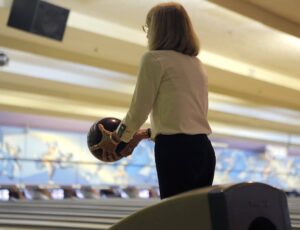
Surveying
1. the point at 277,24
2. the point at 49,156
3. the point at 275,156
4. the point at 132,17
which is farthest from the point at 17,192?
the point at 275,156

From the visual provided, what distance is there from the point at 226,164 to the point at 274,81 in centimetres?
730

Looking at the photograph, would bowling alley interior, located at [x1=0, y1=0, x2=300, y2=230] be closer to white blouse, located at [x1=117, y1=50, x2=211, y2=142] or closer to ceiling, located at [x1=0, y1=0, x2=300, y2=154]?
ceiling, located at [x1=0, y1=0, x2=300, y2=154]

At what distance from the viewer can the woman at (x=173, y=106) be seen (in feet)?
6.54

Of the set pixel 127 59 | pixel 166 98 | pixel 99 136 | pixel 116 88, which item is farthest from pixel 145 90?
pixel 116 88

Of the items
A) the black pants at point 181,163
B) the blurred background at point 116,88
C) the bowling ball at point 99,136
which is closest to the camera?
the black pants at point 181,163

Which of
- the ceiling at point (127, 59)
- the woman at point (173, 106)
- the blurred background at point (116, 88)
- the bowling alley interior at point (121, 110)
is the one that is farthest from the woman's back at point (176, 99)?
the ceiling at point (127, 59)

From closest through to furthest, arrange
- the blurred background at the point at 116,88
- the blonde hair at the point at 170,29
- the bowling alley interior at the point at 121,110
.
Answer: the bowling alley interior at the point at 121,110, the blonde hair at the point at 170,29, the blurred background at the point at 116,88

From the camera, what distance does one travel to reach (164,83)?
2.05m

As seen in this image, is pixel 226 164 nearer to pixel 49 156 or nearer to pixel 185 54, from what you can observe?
pixel 49 156

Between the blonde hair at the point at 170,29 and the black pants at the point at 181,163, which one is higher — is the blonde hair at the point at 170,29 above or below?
above

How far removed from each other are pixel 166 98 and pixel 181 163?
27cm

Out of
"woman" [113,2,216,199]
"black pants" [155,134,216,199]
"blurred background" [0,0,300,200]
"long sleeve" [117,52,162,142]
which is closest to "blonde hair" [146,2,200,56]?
"woman" [113,2,216,199]

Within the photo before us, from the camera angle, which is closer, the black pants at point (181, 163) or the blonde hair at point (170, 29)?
the black pants at point (181, 163)

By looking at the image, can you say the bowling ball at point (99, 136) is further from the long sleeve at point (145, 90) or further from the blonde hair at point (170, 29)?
the blonde hair at point (170, 29)
